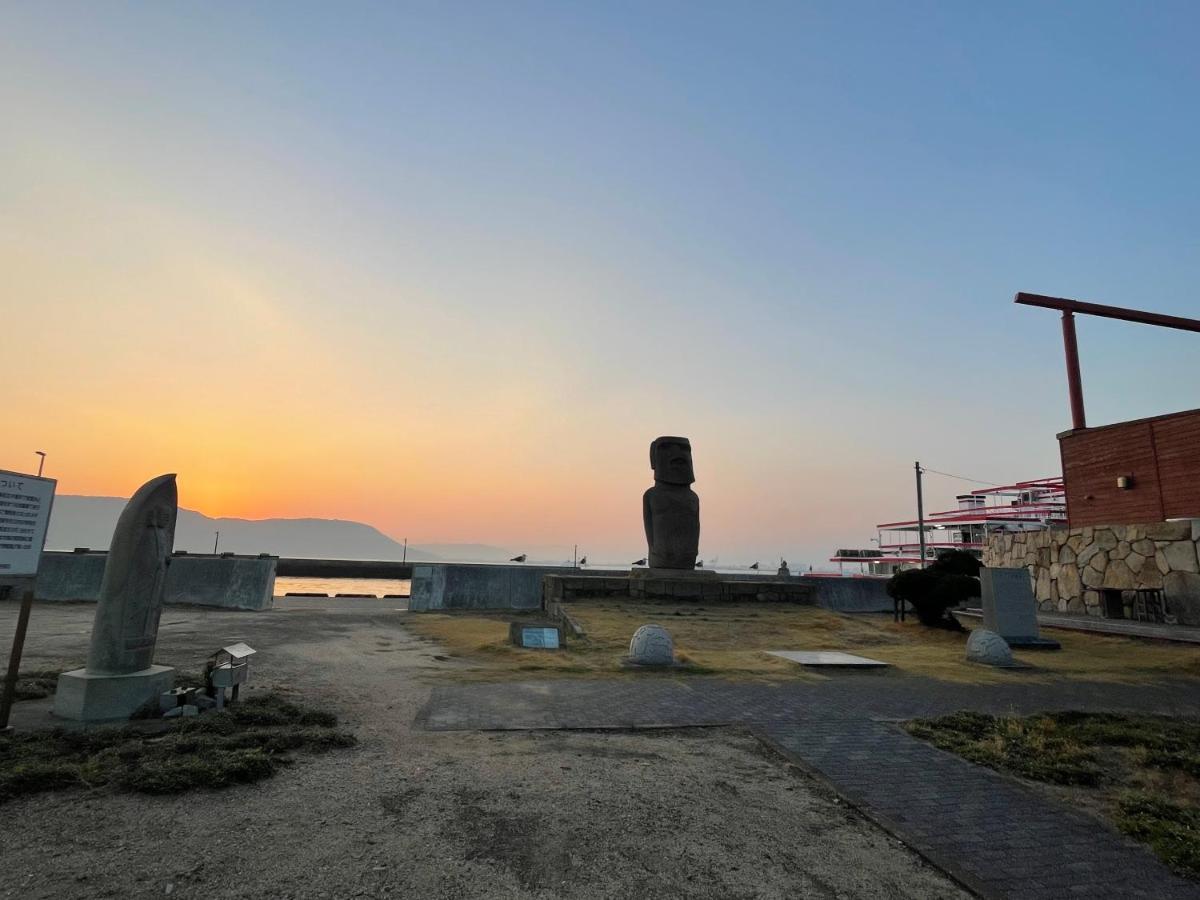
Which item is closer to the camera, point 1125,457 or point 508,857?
point 508,857

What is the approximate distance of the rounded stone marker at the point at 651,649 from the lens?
10.0 m

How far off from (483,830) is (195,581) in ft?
60.9

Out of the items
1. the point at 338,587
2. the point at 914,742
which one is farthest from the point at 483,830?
the point at 338,587

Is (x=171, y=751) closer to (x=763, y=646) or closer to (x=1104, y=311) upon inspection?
(x=763, y=646)

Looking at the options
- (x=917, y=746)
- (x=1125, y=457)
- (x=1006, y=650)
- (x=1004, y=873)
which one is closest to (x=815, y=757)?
(x=917, y=746)

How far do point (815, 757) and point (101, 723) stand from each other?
268 inches

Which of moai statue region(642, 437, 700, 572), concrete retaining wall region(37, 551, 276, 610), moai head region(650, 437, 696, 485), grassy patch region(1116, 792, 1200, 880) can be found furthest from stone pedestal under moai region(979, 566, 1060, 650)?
concrete retaining wall region(37, 551, 276, 610)

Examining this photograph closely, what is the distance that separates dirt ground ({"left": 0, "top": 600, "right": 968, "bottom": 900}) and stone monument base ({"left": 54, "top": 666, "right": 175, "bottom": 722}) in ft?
1.12

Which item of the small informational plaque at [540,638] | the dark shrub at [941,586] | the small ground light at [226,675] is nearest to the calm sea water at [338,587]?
the small informational plaque at [540,638]

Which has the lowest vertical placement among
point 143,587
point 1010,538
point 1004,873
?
point 1004,873

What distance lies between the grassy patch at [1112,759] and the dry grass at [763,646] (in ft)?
9.02

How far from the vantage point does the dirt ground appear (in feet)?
11.3

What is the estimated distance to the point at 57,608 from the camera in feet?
55.2

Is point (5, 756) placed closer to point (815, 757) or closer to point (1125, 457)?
point (815, 757)
